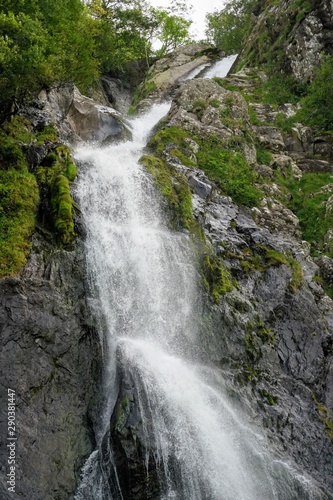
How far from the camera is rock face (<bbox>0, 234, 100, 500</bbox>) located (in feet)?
28.8

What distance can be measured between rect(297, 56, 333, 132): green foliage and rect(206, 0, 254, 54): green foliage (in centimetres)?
2062

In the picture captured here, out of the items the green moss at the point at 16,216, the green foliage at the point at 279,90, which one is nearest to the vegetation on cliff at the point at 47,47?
the green moss at the point at 16,216

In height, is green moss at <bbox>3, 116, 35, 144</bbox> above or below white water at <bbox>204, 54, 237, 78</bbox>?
below

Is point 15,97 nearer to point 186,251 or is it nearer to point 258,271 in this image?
point 186,251

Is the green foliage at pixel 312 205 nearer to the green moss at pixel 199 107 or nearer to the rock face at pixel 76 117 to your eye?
the green moss at pixel 199 107

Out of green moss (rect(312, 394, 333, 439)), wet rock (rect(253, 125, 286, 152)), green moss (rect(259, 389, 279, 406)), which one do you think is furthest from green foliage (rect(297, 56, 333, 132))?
green moss (rect(259, 389, 279, 406))

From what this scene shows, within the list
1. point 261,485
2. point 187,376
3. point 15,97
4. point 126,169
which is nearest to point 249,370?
point 187,376

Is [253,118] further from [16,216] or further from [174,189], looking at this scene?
[16,216]

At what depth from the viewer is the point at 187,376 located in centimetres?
1102

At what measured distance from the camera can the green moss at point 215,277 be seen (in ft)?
44.4

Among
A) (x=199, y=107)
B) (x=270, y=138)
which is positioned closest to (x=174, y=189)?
(x=199, y=107)

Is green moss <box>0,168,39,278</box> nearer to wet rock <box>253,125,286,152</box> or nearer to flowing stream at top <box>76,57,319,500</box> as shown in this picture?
flowing stream at top <box>76,57,319,500</box>

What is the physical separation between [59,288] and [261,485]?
652 centimetres

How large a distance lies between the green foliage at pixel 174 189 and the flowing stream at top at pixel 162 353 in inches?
16.8
